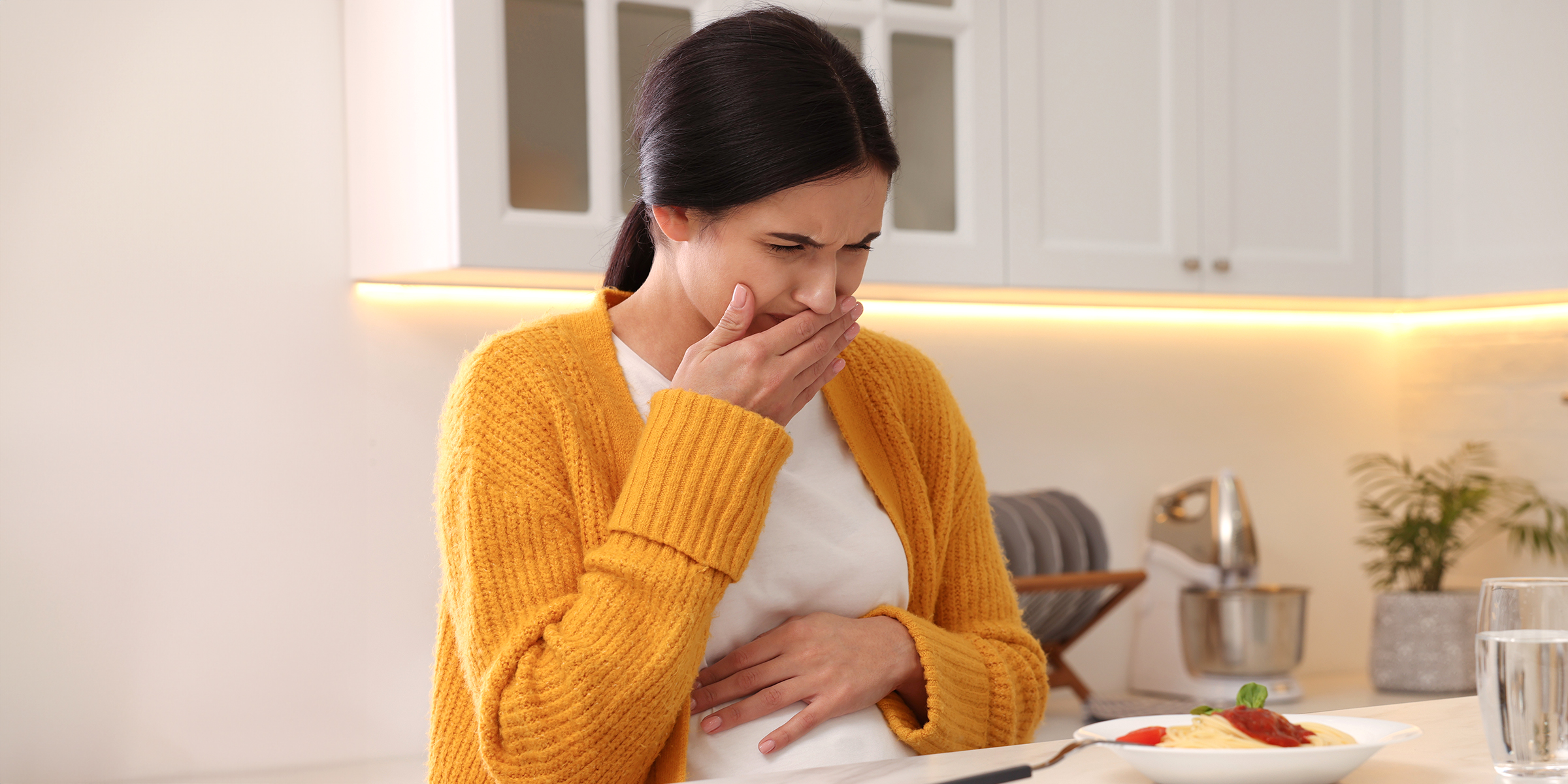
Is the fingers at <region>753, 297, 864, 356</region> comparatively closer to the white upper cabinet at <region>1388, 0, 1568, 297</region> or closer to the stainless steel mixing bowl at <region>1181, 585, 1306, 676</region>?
the stainless steel mixing bowl at <region>1181, 585, 1306, 676</region>

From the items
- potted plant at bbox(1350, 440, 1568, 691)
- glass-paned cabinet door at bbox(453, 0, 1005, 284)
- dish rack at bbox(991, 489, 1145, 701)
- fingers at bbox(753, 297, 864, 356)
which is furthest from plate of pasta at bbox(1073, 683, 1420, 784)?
potted plant at bbox(1350, 440, 1568, 691)

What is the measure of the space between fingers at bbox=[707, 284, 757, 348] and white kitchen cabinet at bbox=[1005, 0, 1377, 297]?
108cm

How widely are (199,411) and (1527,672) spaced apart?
1.57 metres

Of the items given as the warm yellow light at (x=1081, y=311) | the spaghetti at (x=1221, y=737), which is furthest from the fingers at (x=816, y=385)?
the warm yellow light at (x=1081, y=311)

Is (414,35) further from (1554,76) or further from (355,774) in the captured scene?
(1554,76)

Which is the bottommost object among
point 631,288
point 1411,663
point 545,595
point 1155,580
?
point 1411,663

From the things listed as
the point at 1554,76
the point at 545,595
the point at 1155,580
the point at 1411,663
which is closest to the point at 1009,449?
the point at 1155,580

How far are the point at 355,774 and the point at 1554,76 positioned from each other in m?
2.05

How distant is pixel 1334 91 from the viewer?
7.64 ft

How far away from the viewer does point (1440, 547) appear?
2.38 m

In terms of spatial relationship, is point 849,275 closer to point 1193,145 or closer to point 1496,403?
point 1193,145

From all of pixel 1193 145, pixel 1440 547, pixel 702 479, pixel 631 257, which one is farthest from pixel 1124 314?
pixel 702 479

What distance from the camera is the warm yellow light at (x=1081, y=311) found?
6.45 feet

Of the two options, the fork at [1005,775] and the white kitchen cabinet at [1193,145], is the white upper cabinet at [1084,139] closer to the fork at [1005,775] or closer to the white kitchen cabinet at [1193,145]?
the white kitchen cabinet at [1193,145]
